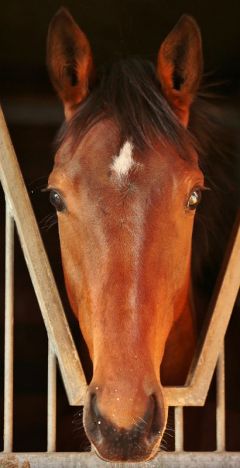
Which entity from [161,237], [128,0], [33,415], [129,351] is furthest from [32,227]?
[33,415]

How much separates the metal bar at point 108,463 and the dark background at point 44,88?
2.72 feet

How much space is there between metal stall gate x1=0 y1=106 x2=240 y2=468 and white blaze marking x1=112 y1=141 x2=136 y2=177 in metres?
0.32

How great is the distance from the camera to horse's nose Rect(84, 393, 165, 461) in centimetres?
169

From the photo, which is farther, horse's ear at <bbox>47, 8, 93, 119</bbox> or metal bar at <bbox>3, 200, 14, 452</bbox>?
horse's ear at <bbox>47, 8, 93, 119</bbox>

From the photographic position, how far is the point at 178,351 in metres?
2.62

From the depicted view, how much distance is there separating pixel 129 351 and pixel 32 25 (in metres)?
Answer: 2.43

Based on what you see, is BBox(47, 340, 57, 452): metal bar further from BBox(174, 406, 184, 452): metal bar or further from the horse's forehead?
the horse's forehead

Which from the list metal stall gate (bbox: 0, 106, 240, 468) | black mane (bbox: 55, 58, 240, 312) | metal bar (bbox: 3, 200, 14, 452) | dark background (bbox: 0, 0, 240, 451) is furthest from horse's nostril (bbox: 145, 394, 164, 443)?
dark background (bbox: 0, 0, 240, 451)

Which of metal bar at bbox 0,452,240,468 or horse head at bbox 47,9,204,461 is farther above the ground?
horse head at bbox 47,9,204,461

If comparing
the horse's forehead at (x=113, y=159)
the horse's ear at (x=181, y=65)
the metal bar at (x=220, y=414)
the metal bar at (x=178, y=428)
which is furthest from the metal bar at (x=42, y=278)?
the horse's ear at (x=181, y=65)

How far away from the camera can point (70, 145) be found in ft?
7.30

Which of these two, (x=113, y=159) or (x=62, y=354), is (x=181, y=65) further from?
(x=62, y=354)

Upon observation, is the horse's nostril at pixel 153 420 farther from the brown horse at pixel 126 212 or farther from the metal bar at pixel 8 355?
the metal bar at pixel 8 355

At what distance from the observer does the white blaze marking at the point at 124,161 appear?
203 cm
